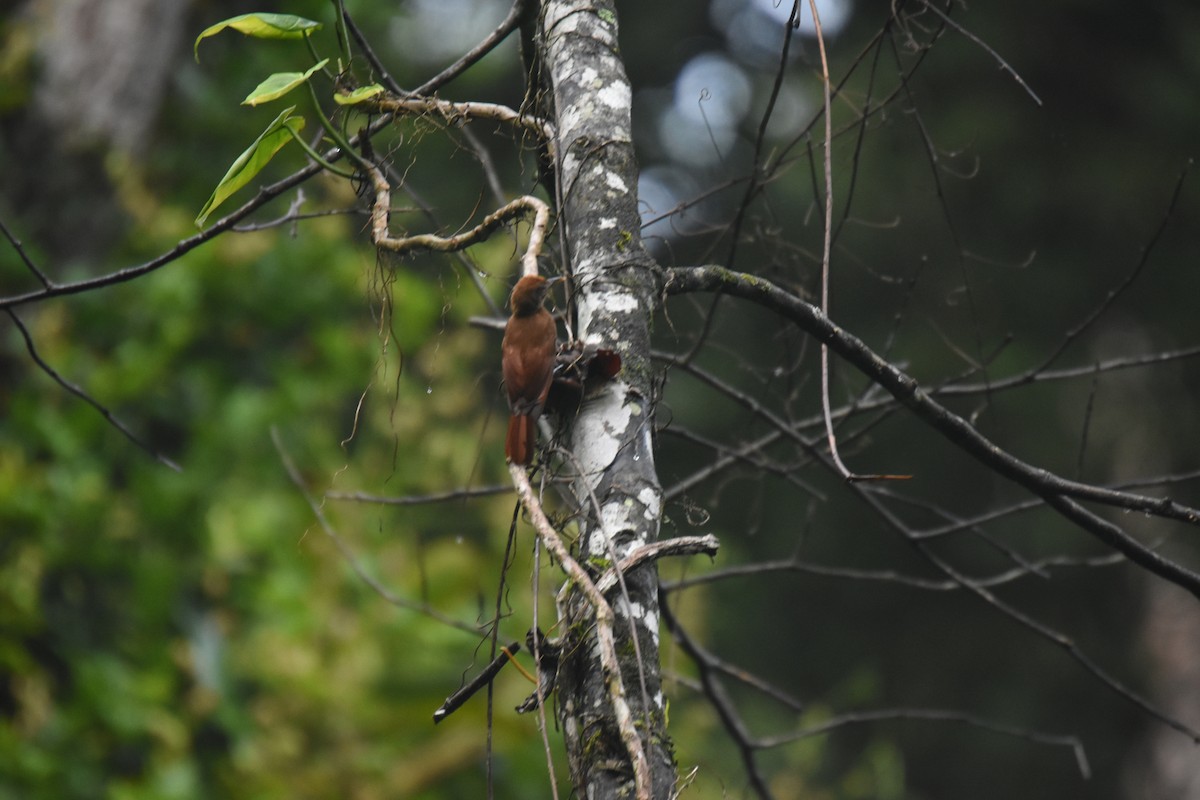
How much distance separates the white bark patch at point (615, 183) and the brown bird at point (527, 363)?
0.19 meters

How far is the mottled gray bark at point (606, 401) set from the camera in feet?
4.60

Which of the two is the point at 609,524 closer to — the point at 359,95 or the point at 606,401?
the point at 606,401

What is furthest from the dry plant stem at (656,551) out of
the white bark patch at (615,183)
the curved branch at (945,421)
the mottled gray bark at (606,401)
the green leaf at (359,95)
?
the green leaf at (359,95)

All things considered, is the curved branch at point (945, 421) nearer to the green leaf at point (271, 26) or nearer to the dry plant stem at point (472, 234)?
the dry plant stem at point (472, 234)

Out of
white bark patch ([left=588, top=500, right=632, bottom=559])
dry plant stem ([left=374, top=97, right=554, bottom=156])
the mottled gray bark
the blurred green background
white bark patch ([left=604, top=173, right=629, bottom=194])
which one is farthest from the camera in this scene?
the blurred green background

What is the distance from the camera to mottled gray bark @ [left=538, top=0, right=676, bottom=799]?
1.40m

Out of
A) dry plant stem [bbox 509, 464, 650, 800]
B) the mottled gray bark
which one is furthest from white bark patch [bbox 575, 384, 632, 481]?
dry plant stem [bbox 509, 464, 650, 800]

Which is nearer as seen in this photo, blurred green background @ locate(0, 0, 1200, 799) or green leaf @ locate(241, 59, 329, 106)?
green leaf @ locate(241, 59, 329, 106)

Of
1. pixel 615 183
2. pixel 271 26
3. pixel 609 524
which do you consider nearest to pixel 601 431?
pixel 609 524

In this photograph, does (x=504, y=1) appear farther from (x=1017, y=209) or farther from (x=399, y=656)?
(x=1017, y=209)

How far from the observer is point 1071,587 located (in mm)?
9703

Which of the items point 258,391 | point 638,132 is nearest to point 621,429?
point 258,391

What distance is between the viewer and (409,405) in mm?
5074

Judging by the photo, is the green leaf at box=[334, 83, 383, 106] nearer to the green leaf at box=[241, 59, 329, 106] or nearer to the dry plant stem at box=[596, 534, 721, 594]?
the green leaf at box=[241, 59, 329, 106]
